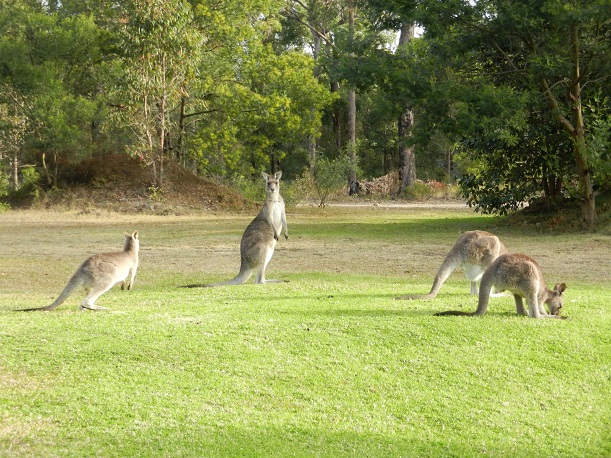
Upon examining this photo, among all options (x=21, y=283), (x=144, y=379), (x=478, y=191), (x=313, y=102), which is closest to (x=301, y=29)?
(x=313, y=102)

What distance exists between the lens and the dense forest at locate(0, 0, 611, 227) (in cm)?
2225

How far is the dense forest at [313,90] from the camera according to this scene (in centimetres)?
2225

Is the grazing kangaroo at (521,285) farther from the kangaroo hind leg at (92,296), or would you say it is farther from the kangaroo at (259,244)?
the kangaroo at (259,244)

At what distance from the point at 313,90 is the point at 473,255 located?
105 ft

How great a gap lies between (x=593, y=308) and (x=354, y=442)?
5.08 metres

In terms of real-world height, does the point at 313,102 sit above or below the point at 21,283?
above

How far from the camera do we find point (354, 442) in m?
6.26

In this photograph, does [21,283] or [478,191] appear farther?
[478,191]

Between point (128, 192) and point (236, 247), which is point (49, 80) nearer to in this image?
point (128, 192)

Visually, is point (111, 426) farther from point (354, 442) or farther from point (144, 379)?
point (354, 442)

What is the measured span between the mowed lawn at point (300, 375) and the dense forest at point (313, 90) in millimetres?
11382

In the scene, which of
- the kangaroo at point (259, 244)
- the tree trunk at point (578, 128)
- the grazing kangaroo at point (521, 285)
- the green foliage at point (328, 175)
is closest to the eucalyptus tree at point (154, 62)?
the green foliage at point (328, 175)

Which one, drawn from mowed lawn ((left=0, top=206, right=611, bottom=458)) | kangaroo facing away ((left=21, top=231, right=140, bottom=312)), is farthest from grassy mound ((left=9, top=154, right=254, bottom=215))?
kangaroo facing away ((left=21, top=231, right=140, bottom=312))

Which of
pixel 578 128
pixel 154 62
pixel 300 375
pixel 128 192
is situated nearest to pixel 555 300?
pixel 300 375
